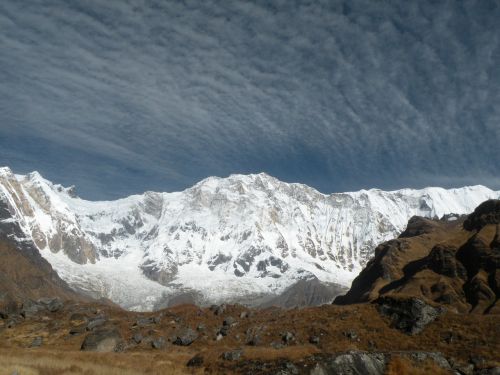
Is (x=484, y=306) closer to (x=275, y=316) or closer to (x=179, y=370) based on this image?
(x=275, y=316)

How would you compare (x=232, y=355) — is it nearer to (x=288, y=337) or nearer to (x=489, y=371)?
(x=489, y=371)

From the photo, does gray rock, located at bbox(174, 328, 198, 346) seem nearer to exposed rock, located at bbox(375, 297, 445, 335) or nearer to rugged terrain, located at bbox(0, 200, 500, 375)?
rugged terrain, located at bbox(0, 200, 500, 375)

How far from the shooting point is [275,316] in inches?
2820

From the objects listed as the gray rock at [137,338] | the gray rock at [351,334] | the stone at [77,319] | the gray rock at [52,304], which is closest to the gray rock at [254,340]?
the gray rock at [351,334]

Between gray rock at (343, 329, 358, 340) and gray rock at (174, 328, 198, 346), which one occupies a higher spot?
gray rock at (343, 329, 358, 340)

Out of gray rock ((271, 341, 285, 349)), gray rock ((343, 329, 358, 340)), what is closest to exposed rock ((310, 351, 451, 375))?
gray rock ((343, 329, 358, 340))

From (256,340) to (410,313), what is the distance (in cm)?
1794

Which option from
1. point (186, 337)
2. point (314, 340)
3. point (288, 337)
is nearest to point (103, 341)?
point (186, 337)

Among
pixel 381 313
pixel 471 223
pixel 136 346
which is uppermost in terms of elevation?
pixel 471 223

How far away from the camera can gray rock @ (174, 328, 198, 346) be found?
6134 cm

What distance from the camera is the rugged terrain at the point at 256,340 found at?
34.0 metres

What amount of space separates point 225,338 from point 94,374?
33917 mm

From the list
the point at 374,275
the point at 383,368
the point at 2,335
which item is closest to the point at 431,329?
the point at 383,368

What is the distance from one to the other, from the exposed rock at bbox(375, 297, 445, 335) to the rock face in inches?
1970
